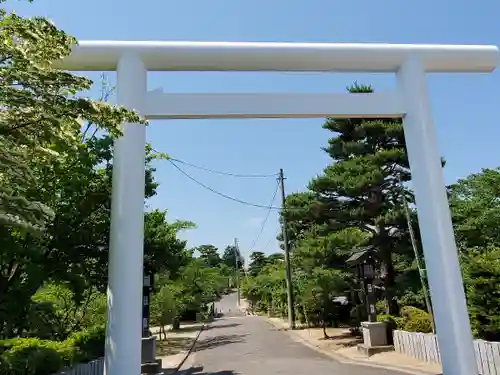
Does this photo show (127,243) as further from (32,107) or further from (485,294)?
(485,294)

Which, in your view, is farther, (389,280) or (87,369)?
(389,280)

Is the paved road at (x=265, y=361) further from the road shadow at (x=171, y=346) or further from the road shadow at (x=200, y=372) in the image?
the road shadow at (x=171, y=346)

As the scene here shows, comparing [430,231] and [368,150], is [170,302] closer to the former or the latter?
[368,150]

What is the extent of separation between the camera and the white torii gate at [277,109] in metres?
4.70

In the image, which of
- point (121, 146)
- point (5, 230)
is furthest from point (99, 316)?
point (121, 146)

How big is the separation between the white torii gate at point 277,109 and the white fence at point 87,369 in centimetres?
247

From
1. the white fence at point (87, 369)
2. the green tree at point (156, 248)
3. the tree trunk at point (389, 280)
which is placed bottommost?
the white fence at point (87, 369)

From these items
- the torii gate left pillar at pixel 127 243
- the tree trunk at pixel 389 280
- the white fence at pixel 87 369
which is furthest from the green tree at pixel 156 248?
the tree trunk at pixel 389 280

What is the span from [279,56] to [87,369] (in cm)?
600

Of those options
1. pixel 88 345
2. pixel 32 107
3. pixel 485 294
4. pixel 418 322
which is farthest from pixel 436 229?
pixel 418 322

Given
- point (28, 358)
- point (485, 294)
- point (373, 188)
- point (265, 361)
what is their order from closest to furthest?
point (28, 358) < point (485, 294) < point (265, 361) < point (373, 188)

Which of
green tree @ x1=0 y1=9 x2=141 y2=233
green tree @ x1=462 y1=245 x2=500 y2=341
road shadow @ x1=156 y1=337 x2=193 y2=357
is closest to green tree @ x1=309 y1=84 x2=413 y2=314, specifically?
green tree @ x1=462 y1=245 x2=500 y2=341

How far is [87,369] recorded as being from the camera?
23.1 ft

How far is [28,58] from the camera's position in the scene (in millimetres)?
3271
